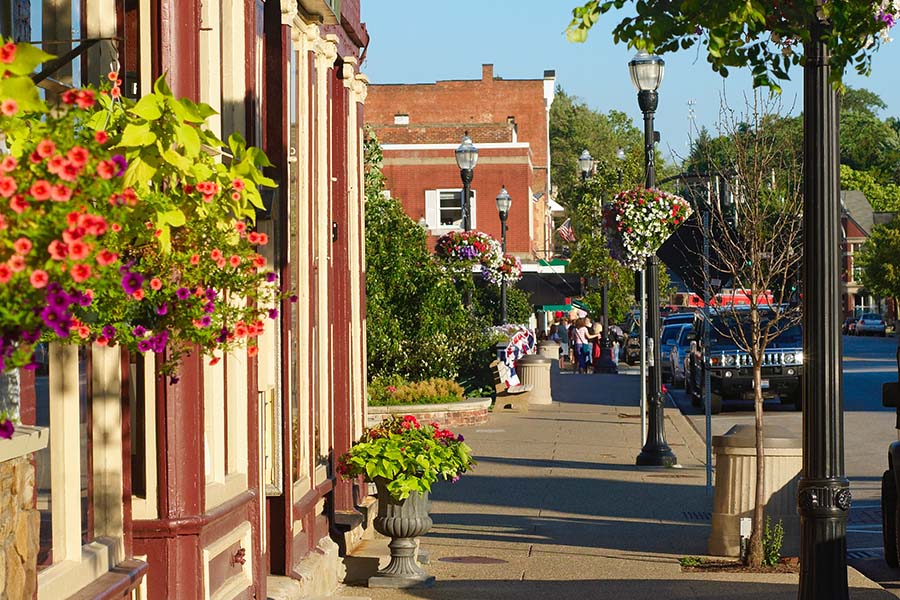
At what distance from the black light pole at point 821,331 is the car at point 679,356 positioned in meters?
28.4

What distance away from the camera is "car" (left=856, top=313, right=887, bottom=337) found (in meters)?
101

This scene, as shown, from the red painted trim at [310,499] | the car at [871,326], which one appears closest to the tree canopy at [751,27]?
the red painted trim at [310,499]

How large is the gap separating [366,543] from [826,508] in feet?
18.6

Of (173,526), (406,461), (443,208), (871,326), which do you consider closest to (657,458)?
(406,461)

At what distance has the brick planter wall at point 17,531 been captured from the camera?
13.2ft

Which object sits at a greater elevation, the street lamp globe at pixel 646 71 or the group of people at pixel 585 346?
the street lamp globe at pixel 646 71

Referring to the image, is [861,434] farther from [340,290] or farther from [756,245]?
[340,290]

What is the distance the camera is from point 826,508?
7422 millimetres

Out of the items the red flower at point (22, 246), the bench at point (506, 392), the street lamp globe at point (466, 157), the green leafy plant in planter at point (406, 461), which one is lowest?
the bench at point (506, 392)

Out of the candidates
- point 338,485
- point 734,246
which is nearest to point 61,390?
point 338,485

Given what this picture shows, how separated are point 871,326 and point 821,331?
98.6 metres

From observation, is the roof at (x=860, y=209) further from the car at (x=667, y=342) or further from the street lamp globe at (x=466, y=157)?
the street lamp globe at (x=466, y=157)

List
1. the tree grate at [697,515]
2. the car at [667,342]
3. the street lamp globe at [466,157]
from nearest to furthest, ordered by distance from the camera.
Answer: the tree grate at [697,515], the street lamp globe at [466,157], the car at [667,342]

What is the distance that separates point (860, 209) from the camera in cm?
13488
